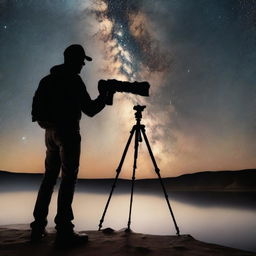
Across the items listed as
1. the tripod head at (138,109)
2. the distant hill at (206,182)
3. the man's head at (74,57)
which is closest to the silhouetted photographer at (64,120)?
the man's head at (74,57)

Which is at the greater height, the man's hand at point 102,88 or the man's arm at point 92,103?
the man's hand at point 102,88

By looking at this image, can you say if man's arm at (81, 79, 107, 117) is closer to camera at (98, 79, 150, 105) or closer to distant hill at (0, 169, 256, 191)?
camera at (98, 79, 150, 105)

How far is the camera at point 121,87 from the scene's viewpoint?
2648 mm

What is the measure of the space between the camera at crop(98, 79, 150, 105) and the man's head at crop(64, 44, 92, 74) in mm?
334

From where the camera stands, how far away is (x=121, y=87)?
2727 millimetres

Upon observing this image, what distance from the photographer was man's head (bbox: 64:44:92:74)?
104 inches

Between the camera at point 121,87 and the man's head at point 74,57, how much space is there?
334 millimetres

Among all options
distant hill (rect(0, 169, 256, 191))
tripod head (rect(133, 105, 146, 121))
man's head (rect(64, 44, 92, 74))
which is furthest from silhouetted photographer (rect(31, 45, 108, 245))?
distant hill (rect(0, 169, 256, 191))

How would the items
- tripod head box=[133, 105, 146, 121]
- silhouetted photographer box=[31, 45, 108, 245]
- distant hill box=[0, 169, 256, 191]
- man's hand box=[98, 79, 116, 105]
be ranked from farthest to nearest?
distant hill box=[0, 169, 256, 191]
tripod head box=[133, 105, 146, 121]
man's hand box=[98, 79, 116, 105]
silhouetted photographer box=[31, 45, 108, 245]

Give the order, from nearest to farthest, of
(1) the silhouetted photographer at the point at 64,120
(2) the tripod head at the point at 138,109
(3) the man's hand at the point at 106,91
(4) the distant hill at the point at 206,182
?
(1) the silhouetted photographer at the point at 64,120 → (3) the man's hand at the point at 106,91 → (2) the tripod head at the point at 138,109 → (4) the distant hill at the point at 206,182

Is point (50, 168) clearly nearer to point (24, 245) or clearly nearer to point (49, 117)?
point (49, 117)

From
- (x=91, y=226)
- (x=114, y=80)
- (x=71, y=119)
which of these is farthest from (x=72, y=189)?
(x=91, y=226)

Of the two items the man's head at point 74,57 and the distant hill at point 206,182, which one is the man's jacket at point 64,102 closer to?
the man's head at point 74,57

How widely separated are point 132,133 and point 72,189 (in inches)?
53.3
